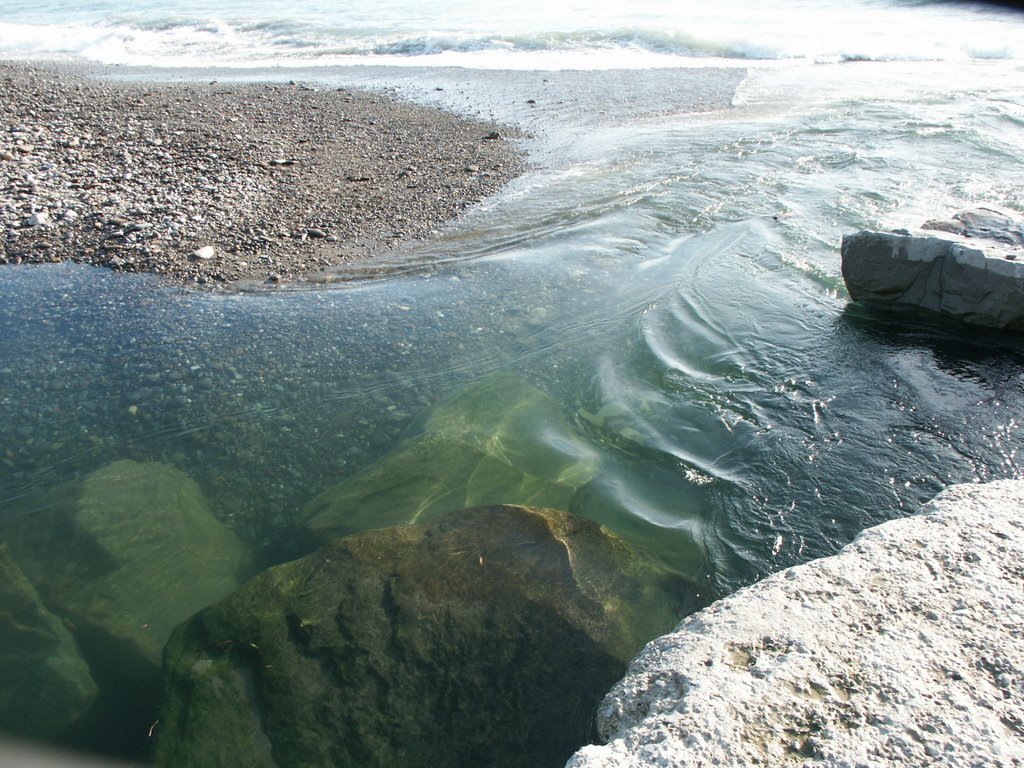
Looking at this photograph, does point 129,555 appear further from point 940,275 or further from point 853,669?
point 940,275

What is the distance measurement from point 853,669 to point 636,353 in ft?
10.6

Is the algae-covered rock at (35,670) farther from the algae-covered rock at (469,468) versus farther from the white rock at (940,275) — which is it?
the white rock at (940,275)

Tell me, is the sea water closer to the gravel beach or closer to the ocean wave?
the gravel beach

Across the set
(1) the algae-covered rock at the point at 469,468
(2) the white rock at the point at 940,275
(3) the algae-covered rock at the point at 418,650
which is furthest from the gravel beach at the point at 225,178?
(2) the white rock at the point at 940,275

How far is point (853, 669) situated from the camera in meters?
2.31

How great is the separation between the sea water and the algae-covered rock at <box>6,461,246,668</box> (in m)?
0.17

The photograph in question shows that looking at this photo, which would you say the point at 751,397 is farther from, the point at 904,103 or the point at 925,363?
the point at 904,103

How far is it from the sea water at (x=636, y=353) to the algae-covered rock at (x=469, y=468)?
0.47 feet

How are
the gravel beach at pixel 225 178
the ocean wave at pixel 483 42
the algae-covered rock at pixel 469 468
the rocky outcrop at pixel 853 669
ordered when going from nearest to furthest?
the rocky outcrop at pixel 853 669 → the algae-covered rock at pixel 469 468 → the gravel beach at pixel 225 178 → the ocean wave at pixel 483 42

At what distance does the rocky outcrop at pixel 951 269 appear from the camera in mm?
4953

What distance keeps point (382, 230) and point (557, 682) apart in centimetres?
546

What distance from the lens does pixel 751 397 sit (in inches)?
186

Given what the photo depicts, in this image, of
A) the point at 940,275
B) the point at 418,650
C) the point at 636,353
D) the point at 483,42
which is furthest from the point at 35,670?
the point at 483,42

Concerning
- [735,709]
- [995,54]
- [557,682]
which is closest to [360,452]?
[557,682]
